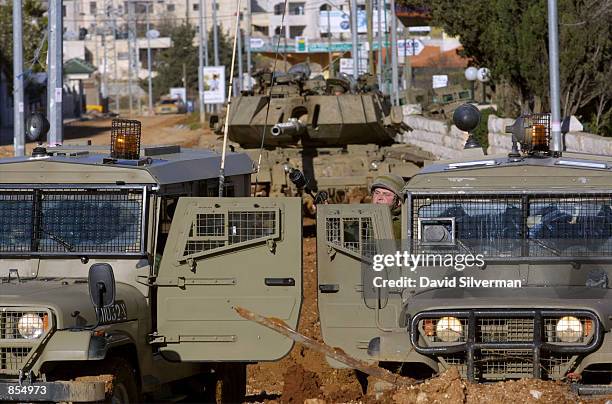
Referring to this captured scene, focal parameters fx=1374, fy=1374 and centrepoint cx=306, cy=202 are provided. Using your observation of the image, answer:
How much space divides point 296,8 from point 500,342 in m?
92.9

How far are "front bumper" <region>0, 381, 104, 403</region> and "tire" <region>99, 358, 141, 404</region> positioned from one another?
0.23m

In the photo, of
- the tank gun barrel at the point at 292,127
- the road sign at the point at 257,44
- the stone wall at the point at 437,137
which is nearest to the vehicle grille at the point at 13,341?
the tank gun barrel at the point at 292,127

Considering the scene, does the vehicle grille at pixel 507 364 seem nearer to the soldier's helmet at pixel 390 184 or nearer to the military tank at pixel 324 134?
the soldier's helmet at pixel 390 184

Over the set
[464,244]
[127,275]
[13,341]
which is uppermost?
[464,244]

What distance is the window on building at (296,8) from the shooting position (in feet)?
322

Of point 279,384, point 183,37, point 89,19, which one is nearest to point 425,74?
point 183,37

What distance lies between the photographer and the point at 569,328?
770 centimetres

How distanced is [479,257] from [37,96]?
2001 inches

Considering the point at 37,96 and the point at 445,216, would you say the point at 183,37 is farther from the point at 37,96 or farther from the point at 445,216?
the point at 445,216

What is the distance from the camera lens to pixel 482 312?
7660mm

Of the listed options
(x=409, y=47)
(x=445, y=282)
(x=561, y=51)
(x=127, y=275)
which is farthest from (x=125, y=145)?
(x=409, y=47)

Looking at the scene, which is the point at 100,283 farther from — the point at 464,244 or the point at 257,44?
the point at 257,44

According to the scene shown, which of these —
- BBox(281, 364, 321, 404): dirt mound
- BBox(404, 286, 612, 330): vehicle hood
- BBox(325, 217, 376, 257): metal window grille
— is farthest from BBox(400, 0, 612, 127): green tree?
BBox(404, 286, 612, 330): vehicle hood

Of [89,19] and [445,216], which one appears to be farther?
[89,19]
